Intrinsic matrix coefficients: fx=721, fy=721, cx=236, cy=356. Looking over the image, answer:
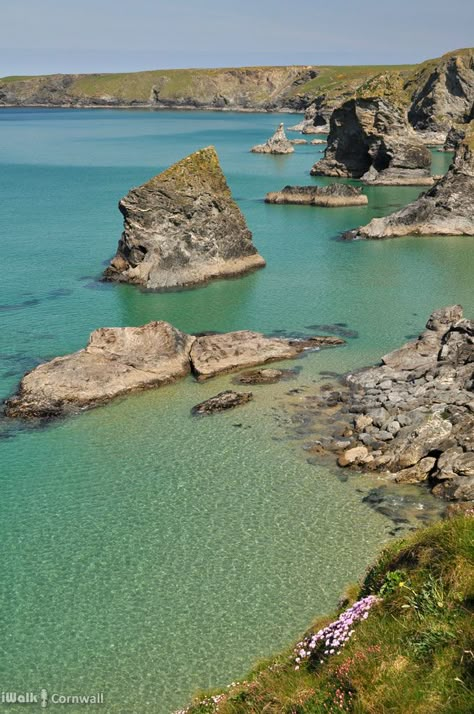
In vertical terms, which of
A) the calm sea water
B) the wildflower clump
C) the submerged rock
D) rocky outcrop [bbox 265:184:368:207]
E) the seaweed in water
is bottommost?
the calm sea water

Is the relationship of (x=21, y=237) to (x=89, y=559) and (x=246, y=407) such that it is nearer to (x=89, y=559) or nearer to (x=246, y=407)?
(x=246, y=407)

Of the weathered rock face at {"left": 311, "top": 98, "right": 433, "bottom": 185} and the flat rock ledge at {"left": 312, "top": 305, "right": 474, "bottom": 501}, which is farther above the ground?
the weathered rock face at {"left": 311, "top": 98, "right": 433, "bottom": 185}

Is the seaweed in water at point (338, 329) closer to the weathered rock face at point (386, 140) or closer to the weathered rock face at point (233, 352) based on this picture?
the weathered rock face at point (233, 352)

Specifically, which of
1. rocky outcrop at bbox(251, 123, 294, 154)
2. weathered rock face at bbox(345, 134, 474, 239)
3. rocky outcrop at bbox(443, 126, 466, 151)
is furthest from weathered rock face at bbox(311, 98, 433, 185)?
rocky outcrop at bbox(251, 123, 294, 154)

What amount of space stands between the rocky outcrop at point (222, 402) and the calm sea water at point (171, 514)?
754 mm

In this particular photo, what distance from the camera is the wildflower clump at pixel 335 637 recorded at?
38.1 feet

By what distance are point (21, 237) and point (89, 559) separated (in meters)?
60.5

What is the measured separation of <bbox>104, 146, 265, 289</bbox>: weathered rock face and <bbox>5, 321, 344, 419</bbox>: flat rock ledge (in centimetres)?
1799

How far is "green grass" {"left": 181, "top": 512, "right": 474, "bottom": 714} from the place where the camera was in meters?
9.94

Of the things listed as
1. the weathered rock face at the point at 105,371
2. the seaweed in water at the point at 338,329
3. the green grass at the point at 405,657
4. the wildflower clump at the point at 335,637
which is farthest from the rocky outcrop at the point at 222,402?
the wildflower clump at the point at 335,637

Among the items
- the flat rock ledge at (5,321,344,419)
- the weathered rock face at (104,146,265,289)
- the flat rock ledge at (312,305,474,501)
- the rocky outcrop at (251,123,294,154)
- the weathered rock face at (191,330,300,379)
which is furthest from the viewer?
the rocky outcrop at (251,123,294,154)

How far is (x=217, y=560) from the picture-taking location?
22312 mm

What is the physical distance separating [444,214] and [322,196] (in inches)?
890

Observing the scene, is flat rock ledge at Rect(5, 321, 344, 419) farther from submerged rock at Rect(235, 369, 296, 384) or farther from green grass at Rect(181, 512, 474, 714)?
green grass at Rect(181, 512, 474, 714)
